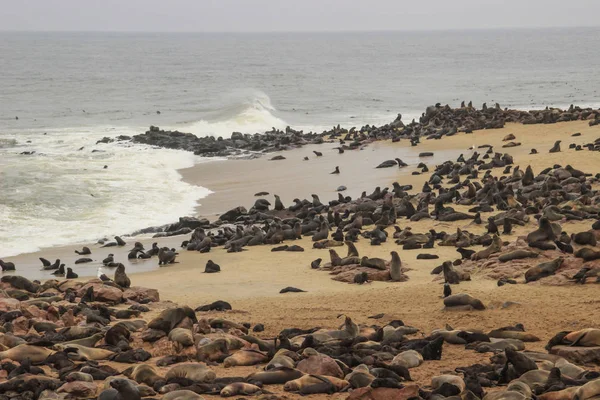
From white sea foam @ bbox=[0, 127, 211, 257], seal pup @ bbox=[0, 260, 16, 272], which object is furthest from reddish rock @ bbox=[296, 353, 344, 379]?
white sea foam @ bbox=[0, 127, 211, 257]

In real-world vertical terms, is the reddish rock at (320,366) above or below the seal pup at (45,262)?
above

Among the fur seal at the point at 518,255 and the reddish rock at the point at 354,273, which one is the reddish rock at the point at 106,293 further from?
the fur seal at the point at 518,255

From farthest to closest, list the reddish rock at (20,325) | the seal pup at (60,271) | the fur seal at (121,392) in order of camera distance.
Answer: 1. the seal pup at (60,271)
2. the reddish rock at (20,325)
3. the fur seal at (121,392)

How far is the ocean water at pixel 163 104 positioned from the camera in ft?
72.6

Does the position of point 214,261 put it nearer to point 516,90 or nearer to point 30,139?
point 30,139

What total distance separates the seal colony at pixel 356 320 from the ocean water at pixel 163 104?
15.1 feet

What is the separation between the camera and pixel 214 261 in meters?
15.7

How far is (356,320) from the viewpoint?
10.2 m

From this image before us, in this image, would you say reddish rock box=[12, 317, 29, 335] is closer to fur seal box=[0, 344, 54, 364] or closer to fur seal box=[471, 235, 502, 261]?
fur seal box=[0, 344, 54, 364]

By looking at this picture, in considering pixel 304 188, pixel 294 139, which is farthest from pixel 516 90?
pixel 304 188

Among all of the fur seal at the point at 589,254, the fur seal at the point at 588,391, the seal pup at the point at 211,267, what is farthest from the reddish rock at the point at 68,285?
the fur seal at the point at 588,391

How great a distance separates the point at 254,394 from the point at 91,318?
332 centimetres

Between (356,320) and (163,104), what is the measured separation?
49233 millimetres

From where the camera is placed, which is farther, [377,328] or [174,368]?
[377,328]
